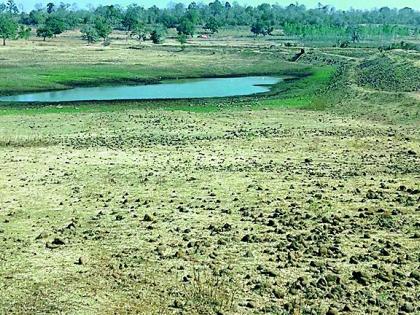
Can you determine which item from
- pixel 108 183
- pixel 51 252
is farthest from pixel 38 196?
pixel 51 252

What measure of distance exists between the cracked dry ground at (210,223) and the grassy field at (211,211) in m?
0.06

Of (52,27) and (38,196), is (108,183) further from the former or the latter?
(52,27)

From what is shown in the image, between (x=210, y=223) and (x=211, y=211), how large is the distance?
1.37m

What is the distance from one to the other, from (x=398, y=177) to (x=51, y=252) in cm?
1429

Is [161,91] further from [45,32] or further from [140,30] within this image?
[140,30]

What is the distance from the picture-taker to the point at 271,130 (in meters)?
38.1

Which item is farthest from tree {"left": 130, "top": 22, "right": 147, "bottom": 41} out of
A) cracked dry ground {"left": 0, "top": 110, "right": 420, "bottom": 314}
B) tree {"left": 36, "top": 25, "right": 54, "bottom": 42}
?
cracked dry ground {"left": 0, "top": 110, "right": 420, "bottom": 314}

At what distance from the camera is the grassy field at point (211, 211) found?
50.3ft

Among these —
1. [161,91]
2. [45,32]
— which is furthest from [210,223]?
[45,32]

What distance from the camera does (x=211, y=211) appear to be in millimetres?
21766

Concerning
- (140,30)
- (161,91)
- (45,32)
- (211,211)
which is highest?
(140,30)

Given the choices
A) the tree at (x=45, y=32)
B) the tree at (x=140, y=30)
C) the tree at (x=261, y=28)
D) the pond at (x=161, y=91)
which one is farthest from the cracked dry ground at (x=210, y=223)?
the tree at (x=261, y=28)

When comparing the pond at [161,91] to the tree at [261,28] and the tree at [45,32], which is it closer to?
the tree at [45,32]

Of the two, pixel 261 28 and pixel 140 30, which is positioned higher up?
pixel 261 28
